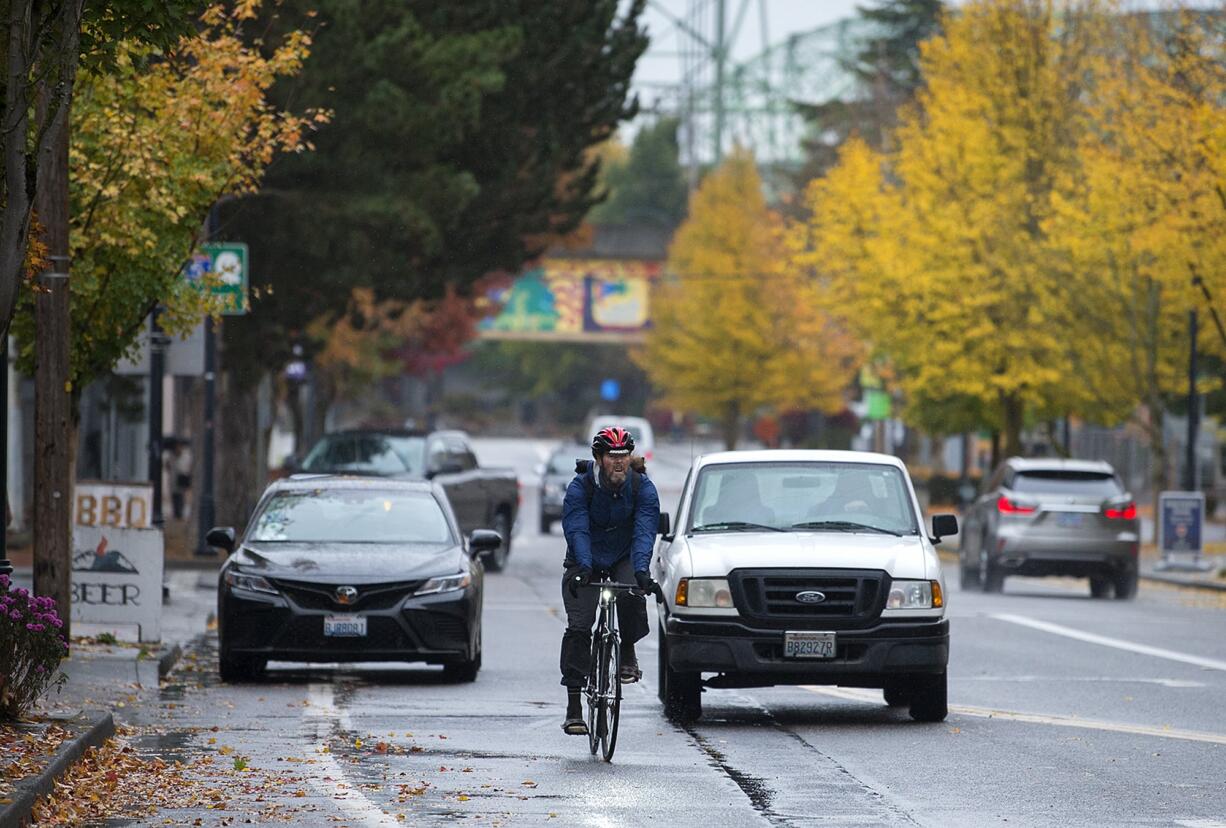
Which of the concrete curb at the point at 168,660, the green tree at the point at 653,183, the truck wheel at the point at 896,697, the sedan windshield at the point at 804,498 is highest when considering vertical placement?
the green tree at the point at 653,183

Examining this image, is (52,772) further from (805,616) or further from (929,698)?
(929,698)

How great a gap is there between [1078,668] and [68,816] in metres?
11.0

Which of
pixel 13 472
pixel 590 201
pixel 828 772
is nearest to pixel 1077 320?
pixel 590 201

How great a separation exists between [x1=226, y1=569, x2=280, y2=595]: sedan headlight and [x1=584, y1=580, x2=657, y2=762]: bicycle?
4638mm

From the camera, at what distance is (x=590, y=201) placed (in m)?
43.7

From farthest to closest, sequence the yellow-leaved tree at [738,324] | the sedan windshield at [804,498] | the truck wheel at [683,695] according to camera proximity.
→ 1. the yellow-leaved tree at [738,324]
2. the sedan windshield at [804,498]
3. the truck wheel at [683,695]

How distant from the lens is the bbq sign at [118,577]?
20.3 metres

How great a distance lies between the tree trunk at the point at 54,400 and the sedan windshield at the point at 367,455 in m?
13.7

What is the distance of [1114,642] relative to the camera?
23000 mm

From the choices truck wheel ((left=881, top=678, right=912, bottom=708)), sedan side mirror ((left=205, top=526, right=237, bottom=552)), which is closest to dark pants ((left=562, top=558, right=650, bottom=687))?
truck wheel ((left=881, top=678, right=912, bottom=708))

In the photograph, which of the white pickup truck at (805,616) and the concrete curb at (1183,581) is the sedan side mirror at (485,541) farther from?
the concrete curb at (1183,581)

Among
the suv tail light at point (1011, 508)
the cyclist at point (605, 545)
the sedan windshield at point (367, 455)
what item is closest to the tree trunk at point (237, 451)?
the sedan windshield at point (367, 455)

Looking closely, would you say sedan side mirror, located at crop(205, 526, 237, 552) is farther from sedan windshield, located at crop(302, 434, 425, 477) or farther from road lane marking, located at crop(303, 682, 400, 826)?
sedan windshield, located at crop(302, 434, 425, 477)

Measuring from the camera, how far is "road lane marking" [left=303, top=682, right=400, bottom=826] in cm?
1079
